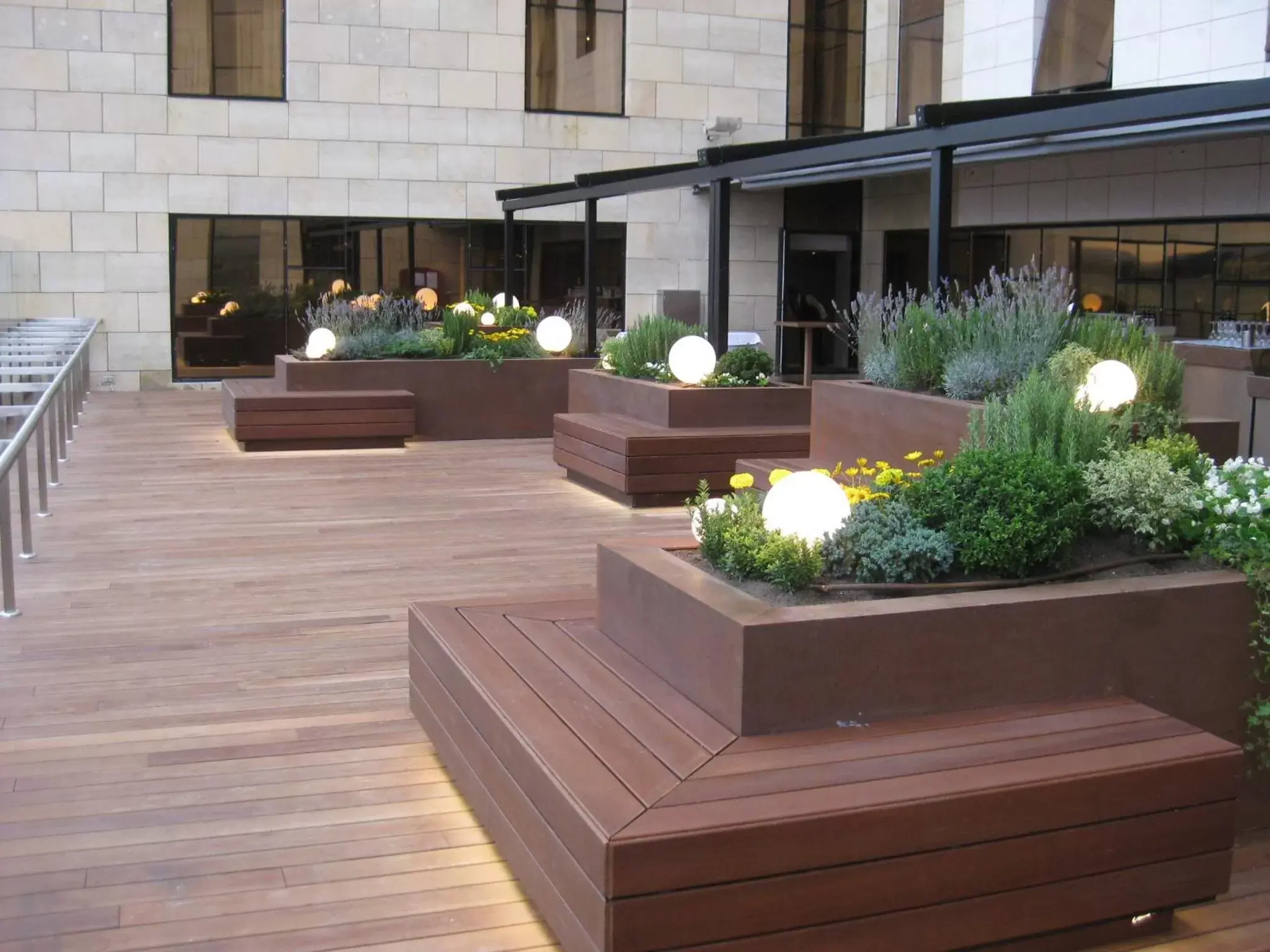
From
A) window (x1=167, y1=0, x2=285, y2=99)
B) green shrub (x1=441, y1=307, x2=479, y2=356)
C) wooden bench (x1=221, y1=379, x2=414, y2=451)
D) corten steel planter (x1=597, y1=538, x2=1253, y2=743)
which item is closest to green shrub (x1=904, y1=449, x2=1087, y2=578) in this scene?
corten steel planter (x1=597, y1=538, x2=1253, y2=743)

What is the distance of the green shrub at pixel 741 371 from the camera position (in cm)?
1027

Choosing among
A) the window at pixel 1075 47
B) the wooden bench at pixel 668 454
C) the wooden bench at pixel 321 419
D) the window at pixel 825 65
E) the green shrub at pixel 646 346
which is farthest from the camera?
the window at pixel 825 65

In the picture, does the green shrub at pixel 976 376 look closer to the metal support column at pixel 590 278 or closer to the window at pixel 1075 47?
the metal support column at pixel 590 278

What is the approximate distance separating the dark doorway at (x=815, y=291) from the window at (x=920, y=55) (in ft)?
7.17

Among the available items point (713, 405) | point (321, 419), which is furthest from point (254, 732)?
point (321, 419)

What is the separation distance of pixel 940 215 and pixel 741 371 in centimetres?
258

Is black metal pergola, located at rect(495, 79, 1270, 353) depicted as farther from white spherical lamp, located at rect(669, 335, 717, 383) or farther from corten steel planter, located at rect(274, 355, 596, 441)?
corten steel planter, located at rect(274, 355, 596, 441)

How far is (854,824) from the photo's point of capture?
3.02 metres

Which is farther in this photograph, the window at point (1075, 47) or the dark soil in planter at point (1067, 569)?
the window at point (1075, 47)

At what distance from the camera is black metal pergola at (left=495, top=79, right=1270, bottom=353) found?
7.29 m

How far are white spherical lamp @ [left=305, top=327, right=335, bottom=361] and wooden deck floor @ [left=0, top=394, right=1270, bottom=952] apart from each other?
10.8 ft

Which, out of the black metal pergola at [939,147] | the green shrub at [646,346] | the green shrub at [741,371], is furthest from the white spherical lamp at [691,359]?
the green shrub at [646,346]

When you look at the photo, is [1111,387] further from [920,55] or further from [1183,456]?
[920,55]

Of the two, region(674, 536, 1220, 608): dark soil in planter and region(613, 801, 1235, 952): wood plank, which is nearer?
region(613, 801, 1235, 952): wood plank
